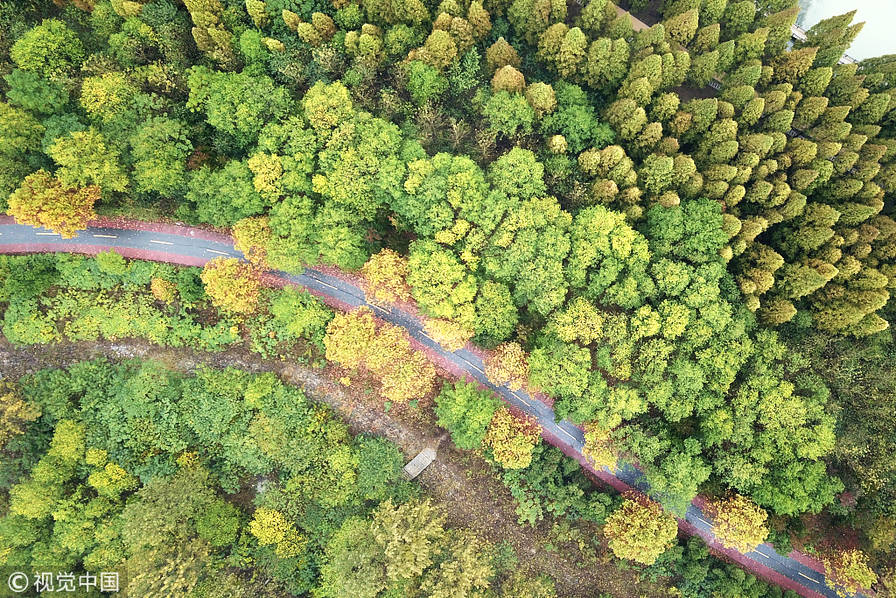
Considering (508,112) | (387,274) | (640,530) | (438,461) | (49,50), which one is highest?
(508,112)

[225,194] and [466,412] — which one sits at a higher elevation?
[225,194]

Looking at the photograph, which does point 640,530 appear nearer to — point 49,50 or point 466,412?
point 466,412

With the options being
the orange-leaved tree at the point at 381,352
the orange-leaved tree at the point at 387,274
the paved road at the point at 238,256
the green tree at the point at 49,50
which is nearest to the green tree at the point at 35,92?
the green tree at the point at 49,50

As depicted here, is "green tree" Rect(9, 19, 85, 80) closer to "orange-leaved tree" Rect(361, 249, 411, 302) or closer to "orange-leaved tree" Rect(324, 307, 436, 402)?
"orange-leaved tree" Rect(361, 249, 411, 302)

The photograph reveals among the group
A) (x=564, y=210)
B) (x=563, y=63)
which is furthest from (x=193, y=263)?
(x=563, y=63)

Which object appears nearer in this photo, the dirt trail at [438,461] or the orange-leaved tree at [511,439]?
the orange-leaved tree at [511,439]

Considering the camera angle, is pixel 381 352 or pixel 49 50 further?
pixel 381 352

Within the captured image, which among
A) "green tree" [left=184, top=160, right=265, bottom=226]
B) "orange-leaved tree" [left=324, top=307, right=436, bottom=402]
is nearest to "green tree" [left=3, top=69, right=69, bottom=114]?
"green tree" [left=184, top=160, right=265, bottom=226]

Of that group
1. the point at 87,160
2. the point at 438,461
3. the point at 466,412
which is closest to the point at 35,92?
the point at 87,160

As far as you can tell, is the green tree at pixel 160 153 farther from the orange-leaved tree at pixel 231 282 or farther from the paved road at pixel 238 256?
the orange-leaved tree at pixel 231 282
